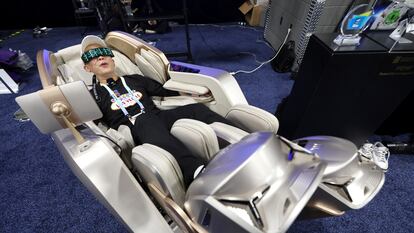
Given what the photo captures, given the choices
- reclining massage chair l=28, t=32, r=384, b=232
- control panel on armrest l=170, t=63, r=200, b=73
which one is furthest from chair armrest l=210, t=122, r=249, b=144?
control panel on armrest l=170, t=63, r=200, b=73

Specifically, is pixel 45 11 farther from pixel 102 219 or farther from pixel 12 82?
pixel 102 219

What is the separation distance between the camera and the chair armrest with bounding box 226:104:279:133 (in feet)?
2.46

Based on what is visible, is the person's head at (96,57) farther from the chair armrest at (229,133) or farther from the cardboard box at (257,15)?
the cardboard box at (257,15)

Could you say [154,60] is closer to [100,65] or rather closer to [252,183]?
[100,65]

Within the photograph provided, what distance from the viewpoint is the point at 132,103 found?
1.09 metres

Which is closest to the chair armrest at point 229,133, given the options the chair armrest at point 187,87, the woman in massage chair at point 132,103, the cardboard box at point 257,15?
the woman in massage chair at point 132,103

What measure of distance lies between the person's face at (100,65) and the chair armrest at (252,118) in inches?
28.2

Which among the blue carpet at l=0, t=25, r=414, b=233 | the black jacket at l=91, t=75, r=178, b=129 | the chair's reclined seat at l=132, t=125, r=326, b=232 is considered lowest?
the blue carpet at l=0, t=25, r=414, b=233

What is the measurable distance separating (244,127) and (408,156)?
1.34 m

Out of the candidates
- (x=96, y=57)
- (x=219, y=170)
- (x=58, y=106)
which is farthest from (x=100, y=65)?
(x=219, y=170)

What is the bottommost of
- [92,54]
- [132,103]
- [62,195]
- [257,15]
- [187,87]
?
[62,195]

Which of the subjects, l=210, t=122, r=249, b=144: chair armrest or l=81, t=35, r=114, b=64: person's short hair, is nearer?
l=210, t=122, r=249, b=144: chair armrest

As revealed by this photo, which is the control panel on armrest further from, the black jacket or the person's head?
the person's head

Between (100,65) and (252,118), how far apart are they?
33.9 inches
